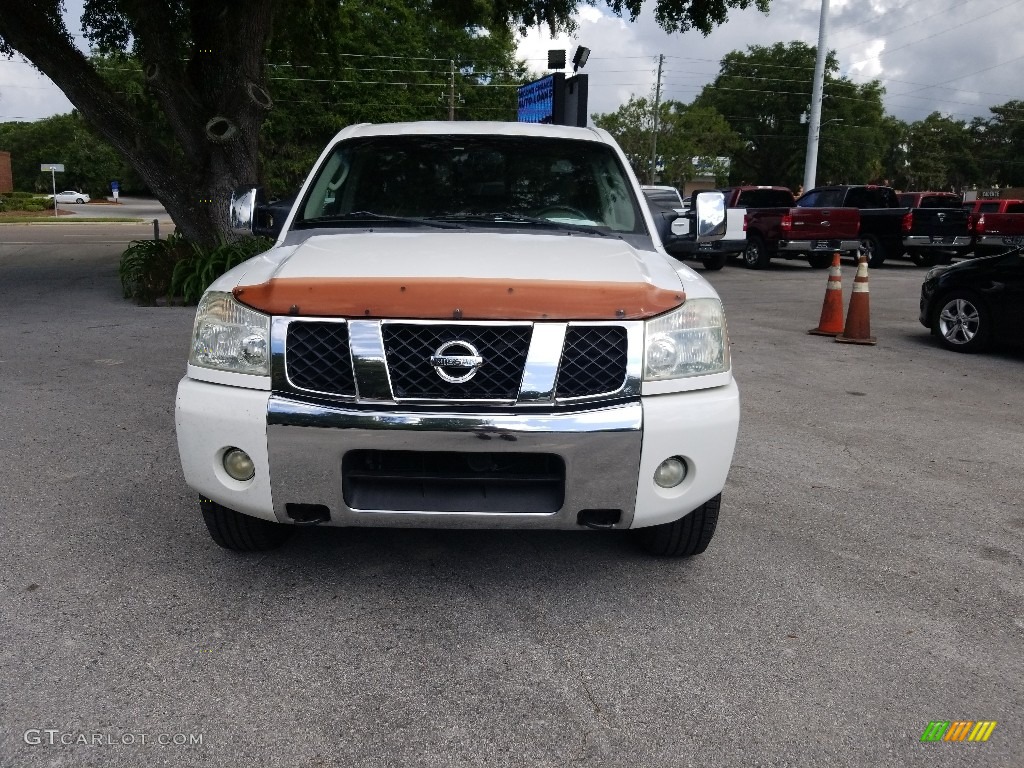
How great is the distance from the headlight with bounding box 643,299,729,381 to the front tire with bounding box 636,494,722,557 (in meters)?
0.56

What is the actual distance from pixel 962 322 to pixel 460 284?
25.8ft

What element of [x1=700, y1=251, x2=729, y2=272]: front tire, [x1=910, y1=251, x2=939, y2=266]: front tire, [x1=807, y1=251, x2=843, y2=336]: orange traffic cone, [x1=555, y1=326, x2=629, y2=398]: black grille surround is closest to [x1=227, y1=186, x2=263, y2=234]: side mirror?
[x1=555, y1=326, x2=629, y2=398]: black grille surround

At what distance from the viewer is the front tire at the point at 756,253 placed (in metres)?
20.0

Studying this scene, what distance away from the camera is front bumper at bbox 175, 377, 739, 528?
2863 millimetres

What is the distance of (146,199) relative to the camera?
9800 centimetres

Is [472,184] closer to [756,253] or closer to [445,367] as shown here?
[445,367]

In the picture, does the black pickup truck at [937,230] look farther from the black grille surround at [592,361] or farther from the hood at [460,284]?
the black grille surround at [592,361]

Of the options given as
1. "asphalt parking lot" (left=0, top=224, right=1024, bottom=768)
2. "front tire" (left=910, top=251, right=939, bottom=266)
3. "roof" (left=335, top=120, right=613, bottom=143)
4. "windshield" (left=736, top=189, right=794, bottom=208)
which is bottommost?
"asphalt parking lot" (left=0, top=224, right=1024, bottom=768)

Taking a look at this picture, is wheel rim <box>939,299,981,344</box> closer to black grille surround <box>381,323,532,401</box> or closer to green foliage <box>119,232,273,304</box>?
black grille surround <box>381,323,532,401</box>

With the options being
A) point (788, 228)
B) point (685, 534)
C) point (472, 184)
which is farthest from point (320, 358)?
point (788, 228)

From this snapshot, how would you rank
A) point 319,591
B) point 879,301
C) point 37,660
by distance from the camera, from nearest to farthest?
point 37,660 < point 319,591 < point 879,301

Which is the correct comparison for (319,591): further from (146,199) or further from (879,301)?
(146,199)

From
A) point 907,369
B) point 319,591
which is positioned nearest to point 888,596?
point 319,591

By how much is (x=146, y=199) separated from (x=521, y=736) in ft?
346
